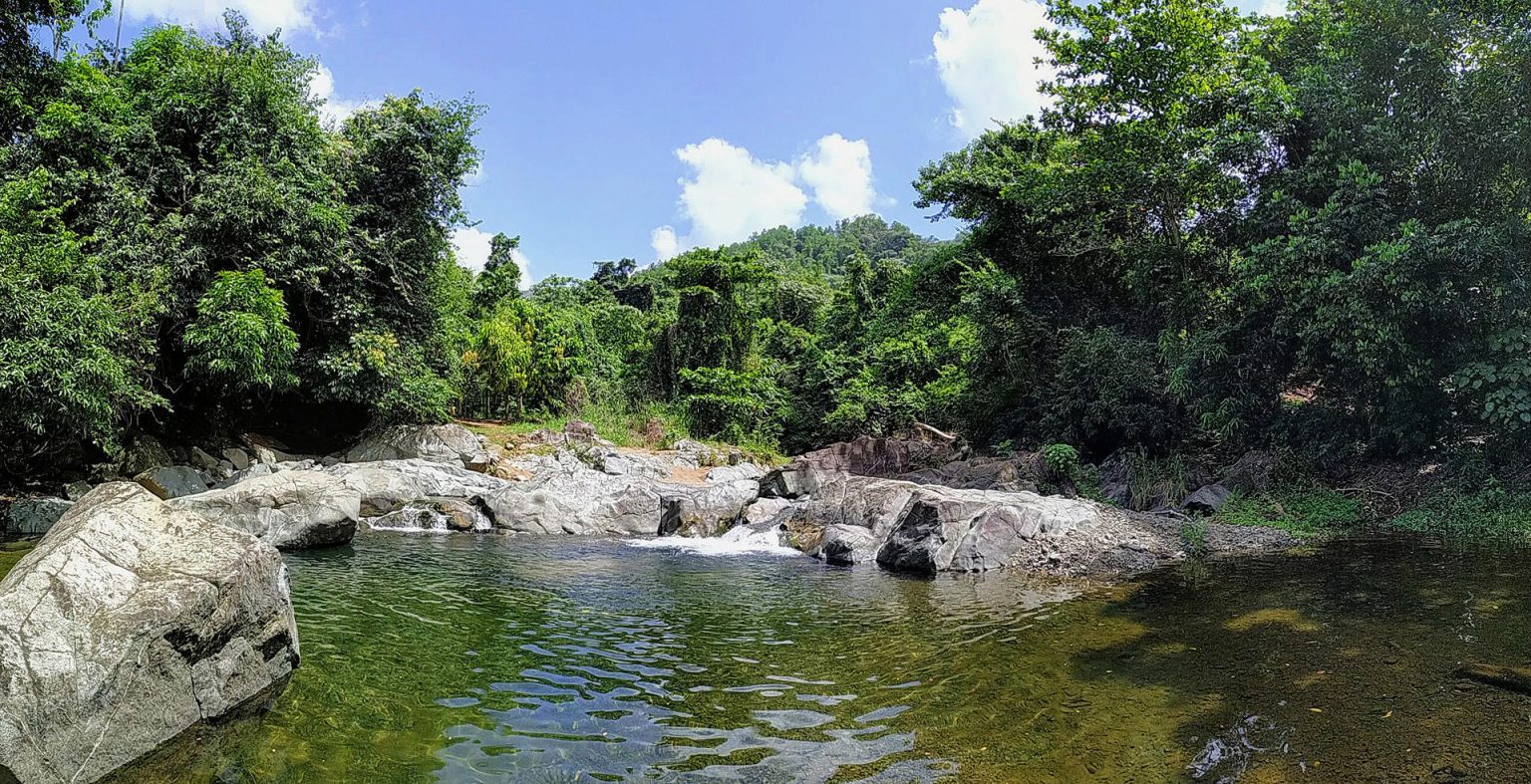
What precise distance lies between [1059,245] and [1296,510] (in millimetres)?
10780

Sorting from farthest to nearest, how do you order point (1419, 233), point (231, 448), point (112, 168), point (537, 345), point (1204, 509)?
point (537, 345) < point (231, 448) < point (112, 168) < point (1204, 509) < point (1419, 233)

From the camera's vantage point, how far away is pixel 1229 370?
52.4ft

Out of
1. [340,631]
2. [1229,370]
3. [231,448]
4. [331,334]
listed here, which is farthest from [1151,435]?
[231,448]

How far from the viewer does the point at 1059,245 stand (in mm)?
22297

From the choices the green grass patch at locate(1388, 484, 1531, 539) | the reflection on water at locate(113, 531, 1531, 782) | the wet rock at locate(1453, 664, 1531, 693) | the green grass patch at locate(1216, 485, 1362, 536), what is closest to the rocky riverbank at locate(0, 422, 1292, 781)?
the reflection on water at locate(113, 531, 1531, 782)

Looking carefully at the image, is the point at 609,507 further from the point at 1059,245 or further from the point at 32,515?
the point at 1059,245

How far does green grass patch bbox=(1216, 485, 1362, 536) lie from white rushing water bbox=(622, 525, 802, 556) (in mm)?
8277

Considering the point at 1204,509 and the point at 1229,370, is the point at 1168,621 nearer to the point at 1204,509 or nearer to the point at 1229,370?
the point at 1204,509

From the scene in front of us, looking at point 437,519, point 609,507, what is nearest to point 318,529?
point 437,519

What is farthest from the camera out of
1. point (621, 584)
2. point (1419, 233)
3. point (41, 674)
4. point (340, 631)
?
point (1419, 233)

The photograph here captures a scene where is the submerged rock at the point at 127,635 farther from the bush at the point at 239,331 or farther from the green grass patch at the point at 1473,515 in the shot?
the green grass patch at the point at 1473,515

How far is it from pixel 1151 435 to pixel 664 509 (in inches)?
481

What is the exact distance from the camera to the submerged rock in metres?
3.93

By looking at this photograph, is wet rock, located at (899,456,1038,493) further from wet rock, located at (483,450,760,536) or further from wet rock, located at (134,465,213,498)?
wet rock, located at (134,465,213,498)
